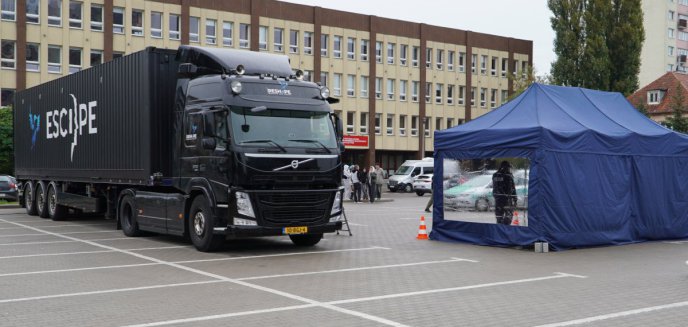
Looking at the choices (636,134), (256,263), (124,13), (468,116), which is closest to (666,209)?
(636,134)

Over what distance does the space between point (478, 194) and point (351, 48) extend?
48.3 metres

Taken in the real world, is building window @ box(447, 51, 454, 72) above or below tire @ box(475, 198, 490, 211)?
above

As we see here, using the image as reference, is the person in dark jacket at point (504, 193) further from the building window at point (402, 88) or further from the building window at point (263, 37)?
the building window at point (402, 88)

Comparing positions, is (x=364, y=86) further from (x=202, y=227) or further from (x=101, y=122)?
(x=202, y=227)

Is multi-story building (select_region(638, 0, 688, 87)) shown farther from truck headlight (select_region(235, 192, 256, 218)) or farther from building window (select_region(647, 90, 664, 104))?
truck headlight (select_region(235, 192, 256, 218))

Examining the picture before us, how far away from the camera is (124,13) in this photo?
51.8 metres

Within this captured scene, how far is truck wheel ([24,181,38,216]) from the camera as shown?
23734mm

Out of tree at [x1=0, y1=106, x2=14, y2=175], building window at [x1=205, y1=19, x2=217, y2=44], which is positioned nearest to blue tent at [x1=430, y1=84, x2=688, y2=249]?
tree at [x1=0, y1=106, x2=14, y2=175]

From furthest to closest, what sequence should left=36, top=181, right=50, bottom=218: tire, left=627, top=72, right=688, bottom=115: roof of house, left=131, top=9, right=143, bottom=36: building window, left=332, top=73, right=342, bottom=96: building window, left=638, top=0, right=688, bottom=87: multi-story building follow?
left=638, top=0, right=688, bottom=87: multi-story building
left=627, top=72, right=688, bottom=115: roof of house
left=332, top=73, right=342, bottom=96: building window
left=131, top=9, right=143, bottom=36: building window
left=36, top=181, right=50, bottom=218: tire

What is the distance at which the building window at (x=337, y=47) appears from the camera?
204 feet

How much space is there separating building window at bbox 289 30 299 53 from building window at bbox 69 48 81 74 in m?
16.1

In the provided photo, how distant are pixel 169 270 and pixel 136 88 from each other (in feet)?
17.8

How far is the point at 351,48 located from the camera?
207ft

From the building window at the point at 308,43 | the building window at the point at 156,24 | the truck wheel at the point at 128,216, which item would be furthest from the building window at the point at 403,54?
the truck wheel at the point at 128,216
